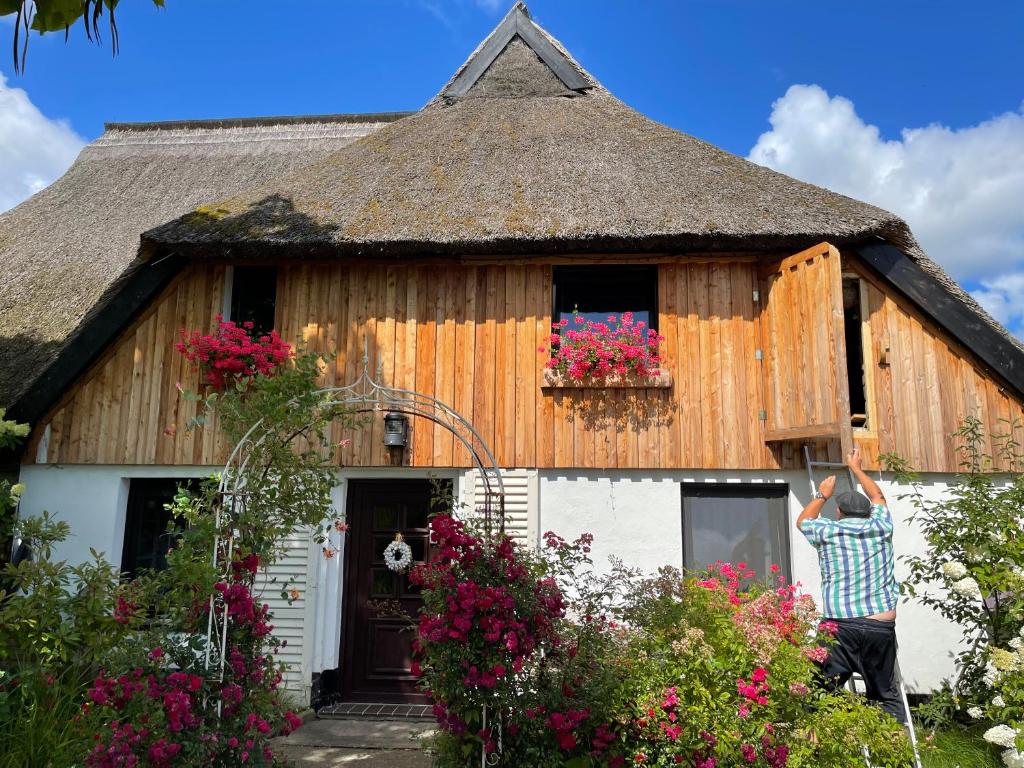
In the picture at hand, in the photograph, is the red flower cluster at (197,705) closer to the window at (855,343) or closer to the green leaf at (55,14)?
the green leaf at (55,14)

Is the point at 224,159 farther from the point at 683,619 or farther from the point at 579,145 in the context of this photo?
the point at 683,619

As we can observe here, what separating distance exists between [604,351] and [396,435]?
1927 millimetres

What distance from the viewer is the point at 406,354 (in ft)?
20.9

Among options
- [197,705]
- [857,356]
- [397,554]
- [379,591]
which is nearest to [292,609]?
[379,591]

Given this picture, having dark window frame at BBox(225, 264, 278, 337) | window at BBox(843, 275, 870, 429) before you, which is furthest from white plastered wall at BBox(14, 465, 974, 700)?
dark window frame at BBox(225, 264, 278, 337)

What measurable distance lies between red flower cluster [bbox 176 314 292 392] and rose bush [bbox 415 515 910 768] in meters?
2.90

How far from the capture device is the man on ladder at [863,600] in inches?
159

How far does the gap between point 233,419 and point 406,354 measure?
228 centimetres

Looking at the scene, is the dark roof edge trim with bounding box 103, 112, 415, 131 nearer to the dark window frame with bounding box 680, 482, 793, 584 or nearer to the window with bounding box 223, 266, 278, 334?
the window with bounding box 223, 266, 278, 334

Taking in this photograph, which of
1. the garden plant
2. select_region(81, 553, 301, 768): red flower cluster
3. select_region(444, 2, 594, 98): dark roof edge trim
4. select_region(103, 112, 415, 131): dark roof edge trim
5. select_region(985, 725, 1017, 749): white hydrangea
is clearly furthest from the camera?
select_region(103, 112, 415, 131): dark roof edge trim

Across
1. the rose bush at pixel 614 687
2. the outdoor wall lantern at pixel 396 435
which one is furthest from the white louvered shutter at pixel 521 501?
the rose bush at pixel 614 687

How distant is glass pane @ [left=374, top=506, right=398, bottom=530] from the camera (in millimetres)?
6570

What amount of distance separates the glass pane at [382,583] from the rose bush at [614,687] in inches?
104

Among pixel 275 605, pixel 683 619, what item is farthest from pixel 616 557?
pixel 275 605
